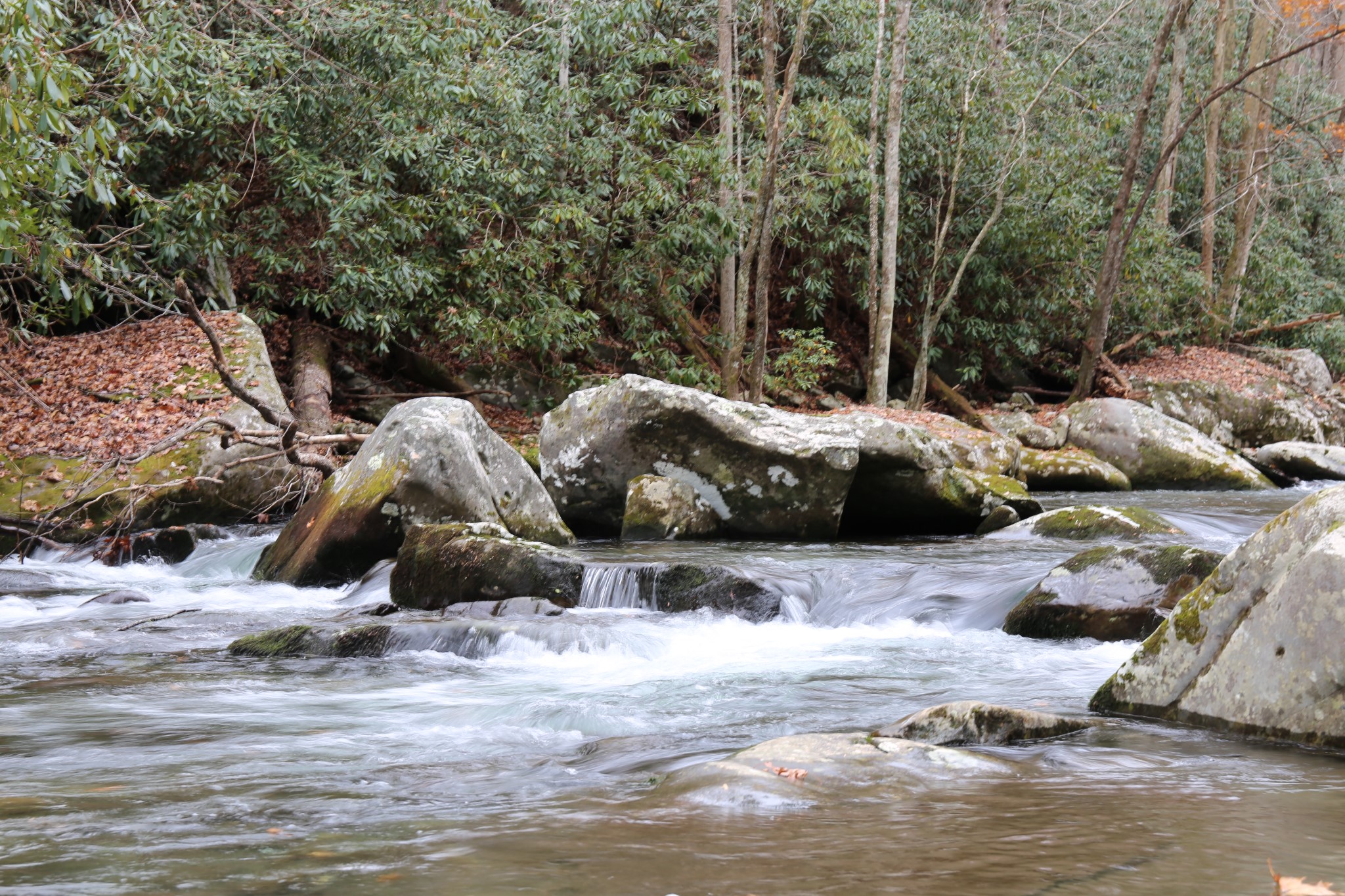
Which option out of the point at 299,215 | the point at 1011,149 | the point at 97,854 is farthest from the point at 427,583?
the point at 1011,149

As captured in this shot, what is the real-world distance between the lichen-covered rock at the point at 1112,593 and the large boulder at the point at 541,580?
1777mm

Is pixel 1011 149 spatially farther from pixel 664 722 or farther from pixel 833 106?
pixel 664 722

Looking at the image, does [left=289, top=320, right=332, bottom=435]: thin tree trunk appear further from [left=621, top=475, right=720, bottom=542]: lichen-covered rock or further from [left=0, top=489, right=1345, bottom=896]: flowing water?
[left=0, top=489, right=1345, bottom=896]: flowing water

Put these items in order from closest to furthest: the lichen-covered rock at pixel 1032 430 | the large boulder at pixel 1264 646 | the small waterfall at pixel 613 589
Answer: the large boulder at pixel 1264 646 < the small waterfall at pixel 613 589 < the lichen-covered rock at pixel 1032 430

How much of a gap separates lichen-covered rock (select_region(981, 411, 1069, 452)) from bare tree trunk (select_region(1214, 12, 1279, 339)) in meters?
7.53

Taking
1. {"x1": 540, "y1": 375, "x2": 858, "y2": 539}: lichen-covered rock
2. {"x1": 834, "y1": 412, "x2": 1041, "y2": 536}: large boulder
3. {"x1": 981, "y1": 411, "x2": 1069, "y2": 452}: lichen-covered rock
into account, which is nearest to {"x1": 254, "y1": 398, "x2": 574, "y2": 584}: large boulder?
{"x1": 540, "y1": 375, "x2": 858, "y2": 539}: lichen-covered rock

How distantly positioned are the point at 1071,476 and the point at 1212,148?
13.4m

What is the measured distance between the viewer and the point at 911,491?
10.8 m

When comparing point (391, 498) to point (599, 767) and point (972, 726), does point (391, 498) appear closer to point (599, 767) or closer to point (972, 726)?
point (599, 767)

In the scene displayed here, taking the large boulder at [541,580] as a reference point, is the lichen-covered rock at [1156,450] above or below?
above

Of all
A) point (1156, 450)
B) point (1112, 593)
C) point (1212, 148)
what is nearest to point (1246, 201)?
point (1212, 148)

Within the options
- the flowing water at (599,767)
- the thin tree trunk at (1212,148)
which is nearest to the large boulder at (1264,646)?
the flowing water at (599,767)

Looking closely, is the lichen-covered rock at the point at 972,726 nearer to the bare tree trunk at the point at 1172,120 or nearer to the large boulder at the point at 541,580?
the large boulder at the point at 541,580

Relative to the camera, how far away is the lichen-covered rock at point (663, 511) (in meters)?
10.3
